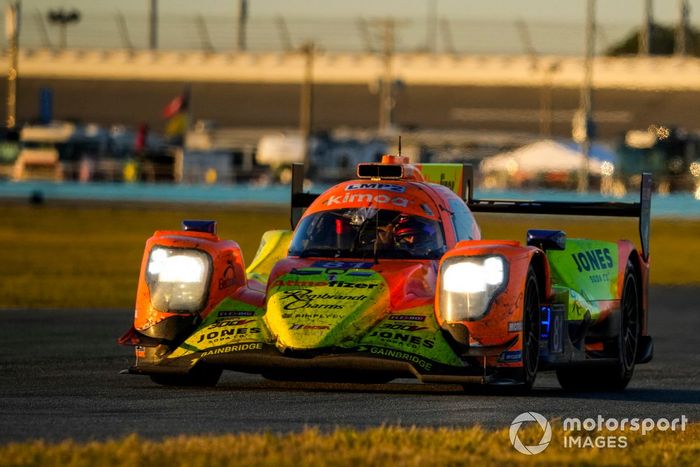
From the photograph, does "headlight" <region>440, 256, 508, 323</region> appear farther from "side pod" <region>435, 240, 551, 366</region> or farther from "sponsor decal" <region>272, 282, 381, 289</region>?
"sponsor decal" <region>272, 282, 381, 289</region>

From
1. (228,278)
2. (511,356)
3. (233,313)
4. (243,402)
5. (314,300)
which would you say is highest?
(228,278)

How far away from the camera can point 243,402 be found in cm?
1034

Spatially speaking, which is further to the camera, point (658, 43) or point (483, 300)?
point (658, 43)

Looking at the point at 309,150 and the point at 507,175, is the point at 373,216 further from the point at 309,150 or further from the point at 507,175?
the point at 309,150

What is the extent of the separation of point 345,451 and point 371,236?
12.5 ft

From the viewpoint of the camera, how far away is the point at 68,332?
1700cm

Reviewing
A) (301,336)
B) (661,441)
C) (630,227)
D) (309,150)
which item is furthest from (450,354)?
(309,150)

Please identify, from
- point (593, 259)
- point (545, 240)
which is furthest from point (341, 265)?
point (593, 259)

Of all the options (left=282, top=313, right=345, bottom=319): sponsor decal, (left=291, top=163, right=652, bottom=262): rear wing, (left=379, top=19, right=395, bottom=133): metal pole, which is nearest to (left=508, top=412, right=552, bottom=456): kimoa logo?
(left=282, top=313, right=345, bottom=319): sponsor decal

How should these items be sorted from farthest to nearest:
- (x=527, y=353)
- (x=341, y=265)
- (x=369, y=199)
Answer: (x=369, y=199) → (x=341, y=265) → (x=527, y=353)

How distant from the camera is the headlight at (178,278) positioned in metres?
11.2

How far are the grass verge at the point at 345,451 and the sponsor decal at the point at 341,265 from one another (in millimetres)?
2296

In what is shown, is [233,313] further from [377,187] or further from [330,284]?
[377,187]

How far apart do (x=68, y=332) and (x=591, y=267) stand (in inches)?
254
